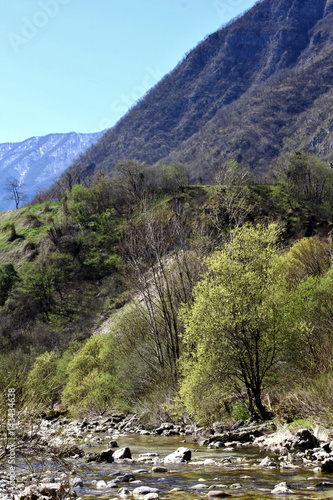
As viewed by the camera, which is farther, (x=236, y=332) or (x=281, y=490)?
(x=236, y=332)

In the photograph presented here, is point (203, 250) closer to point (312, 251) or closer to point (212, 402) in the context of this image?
point (312, 251)

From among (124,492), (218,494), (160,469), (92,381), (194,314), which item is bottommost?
(92,381)

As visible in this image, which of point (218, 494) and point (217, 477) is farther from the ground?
point (218, 494)

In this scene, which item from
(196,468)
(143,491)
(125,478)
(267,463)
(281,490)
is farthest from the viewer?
(196,468)

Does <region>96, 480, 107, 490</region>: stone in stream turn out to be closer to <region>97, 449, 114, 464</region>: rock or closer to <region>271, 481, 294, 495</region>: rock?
<region>97, 449, 114, 464</region>: rock

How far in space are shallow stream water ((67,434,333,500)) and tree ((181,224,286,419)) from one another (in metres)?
3.07

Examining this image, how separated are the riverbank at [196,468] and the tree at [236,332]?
1860 millimetres

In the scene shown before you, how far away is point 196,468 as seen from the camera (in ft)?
38.6

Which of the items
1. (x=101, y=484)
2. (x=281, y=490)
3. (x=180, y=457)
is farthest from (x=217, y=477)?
(x=180, y=457)

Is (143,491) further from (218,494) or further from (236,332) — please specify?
(236,332)

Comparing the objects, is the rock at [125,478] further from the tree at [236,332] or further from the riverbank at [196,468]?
the tree at [236,332]

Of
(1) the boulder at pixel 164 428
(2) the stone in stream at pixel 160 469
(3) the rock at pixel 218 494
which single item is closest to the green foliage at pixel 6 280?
(1) the boulder at pixel 164 428

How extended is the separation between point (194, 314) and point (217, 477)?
8.01m

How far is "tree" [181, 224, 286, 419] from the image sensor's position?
17.0m
